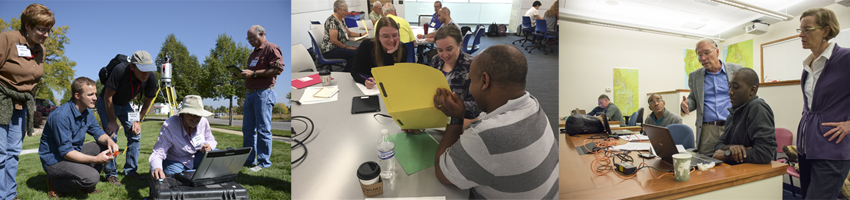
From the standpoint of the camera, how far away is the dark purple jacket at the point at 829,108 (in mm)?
1867

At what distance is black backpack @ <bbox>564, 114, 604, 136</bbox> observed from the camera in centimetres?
236

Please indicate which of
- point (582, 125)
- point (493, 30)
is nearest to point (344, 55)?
point (493, 30)

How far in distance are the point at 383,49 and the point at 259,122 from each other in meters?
1.63

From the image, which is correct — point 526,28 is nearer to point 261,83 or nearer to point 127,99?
point 261,83

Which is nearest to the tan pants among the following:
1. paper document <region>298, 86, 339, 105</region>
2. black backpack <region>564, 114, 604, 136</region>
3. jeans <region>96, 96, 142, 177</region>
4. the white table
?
black backpack <region>564, 114, 604, 136</region>

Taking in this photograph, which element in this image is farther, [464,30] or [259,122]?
[259,122]

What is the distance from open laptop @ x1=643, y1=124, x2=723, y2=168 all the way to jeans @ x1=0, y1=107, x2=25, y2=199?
4.59 meters

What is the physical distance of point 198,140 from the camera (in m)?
2.34

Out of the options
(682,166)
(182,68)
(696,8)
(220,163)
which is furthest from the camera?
(182,68)

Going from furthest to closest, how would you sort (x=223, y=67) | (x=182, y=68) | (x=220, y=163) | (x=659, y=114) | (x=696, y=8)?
(x=223, y=67)
(x=182, y=68)
(x=659, y=114)
(x=696, y=8)
(x=220, y=163)

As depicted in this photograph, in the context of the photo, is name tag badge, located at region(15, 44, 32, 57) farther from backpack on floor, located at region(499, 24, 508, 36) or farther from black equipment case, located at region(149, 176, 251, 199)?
backpack on floor, located at region(499, 24, 508, 36)

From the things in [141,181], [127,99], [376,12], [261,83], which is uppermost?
[376,12]

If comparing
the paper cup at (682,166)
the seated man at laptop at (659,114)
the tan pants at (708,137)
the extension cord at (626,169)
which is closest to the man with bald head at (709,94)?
the tan pants at (708,137)

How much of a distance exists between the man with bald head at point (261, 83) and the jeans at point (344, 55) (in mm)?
1080
